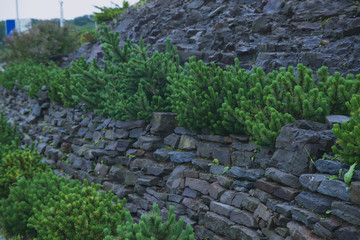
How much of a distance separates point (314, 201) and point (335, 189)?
0.33 metres

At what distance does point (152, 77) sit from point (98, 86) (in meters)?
2.22

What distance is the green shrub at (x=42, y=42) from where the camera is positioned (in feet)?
65.7

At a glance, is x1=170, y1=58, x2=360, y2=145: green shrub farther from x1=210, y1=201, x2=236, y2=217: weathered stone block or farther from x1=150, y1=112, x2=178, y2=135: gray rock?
x1=210, y1=201, x2=236, y2=217: weathered stone block

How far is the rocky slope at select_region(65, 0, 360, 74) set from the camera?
737cm

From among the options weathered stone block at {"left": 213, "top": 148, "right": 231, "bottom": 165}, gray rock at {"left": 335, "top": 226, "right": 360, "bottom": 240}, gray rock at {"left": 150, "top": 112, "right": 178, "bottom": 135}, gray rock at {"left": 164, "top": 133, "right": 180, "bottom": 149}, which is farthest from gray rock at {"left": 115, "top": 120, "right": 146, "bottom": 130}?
gray rock at {"left": 335, "top": 226, "right": 360, "bottom": 240}

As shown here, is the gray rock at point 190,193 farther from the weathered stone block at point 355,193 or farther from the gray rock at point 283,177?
the weathered stone block at point 355,193

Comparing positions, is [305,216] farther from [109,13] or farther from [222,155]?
[109,13]

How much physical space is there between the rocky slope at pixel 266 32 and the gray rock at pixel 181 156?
2.65 m

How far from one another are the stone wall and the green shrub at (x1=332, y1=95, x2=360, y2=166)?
186 millimetres

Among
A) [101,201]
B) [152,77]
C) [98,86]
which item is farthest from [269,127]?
[98,86]

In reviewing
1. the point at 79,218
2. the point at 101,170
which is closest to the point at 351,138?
the point at 79,218

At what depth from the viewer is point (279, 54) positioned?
25.6 ft

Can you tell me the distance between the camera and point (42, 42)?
2031cm

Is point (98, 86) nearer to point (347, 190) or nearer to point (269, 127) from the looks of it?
point (269, 127)
